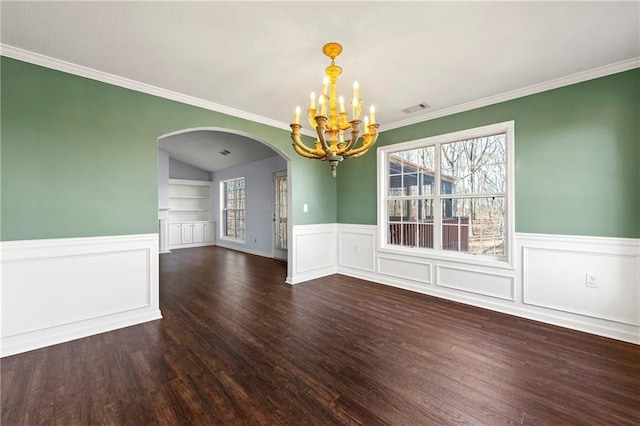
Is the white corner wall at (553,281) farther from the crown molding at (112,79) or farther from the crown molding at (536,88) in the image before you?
the crown molding at (112,79)

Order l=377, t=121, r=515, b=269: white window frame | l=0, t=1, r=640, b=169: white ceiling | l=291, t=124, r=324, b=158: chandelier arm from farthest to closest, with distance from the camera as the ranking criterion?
l=377, t=121, r=515, b=269: white window frame → l=291, t=124, r=324, b=158: chandelier arm → l=0, t=1, r=640, b=169: white ceiling

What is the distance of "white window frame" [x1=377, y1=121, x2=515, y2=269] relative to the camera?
3238mm

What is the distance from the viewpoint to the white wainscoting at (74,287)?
2389 mm

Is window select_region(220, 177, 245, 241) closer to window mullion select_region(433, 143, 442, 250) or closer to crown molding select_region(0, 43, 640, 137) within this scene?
crown molding select_region(0, 43, 640, 137)

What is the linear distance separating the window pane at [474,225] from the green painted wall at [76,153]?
3.69m

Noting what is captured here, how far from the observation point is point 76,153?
2.69 m

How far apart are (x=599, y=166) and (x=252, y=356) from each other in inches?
150

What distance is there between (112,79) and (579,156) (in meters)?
4.97

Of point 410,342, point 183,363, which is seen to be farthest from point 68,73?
point 410,342

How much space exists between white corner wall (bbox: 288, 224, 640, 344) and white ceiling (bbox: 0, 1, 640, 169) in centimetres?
183

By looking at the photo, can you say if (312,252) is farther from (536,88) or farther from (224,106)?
(536,88)

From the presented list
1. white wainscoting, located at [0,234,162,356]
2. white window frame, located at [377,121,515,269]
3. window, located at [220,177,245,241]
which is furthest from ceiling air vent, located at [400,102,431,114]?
window, located at [220,177,245,241]

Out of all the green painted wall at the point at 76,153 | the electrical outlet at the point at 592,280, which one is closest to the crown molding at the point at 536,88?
the electrical outlet at the point at 592,280

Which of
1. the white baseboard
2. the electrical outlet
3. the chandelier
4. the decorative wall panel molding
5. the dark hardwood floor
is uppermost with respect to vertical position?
the chandelier
